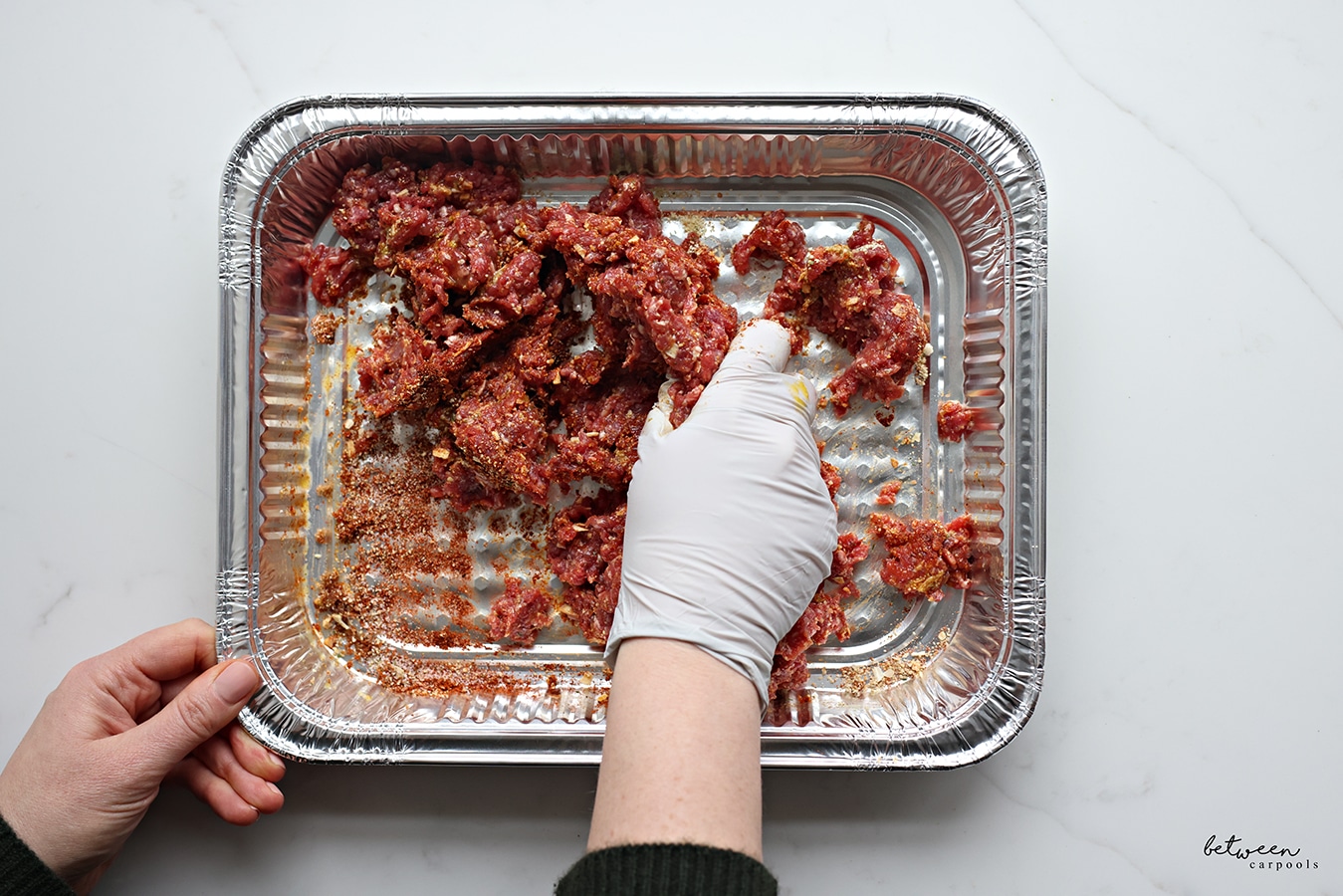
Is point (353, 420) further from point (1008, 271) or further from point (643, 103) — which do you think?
point (1008, 271)

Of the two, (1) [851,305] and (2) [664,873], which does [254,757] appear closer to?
(2) [664,873]

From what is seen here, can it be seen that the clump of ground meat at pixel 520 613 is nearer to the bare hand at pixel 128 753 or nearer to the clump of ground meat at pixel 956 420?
the bare hand at pixel 128 753

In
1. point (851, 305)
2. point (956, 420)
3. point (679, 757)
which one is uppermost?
point (851, 305)

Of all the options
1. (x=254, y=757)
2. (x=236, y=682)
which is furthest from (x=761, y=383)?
(x=254, y=757)

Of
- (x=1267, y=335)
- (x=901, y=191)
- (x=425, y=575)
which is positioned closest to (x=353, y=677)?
(x=425, y=575)

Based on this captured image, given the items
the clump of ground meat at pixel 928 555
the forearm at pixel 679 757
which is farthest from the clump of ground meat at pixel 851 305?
the forearm at pixel 679 757

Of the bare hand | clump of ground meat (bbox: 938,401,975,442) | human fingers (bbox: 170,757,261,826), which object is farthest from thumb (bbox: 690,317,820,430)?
human fingers (bbox: 170,757,261,826)

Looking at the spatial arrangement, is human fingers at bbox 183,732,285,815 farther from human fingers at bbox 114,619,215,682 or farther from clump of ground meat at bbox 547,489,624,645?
clump of ground meat at bbox 547,489,624,645
